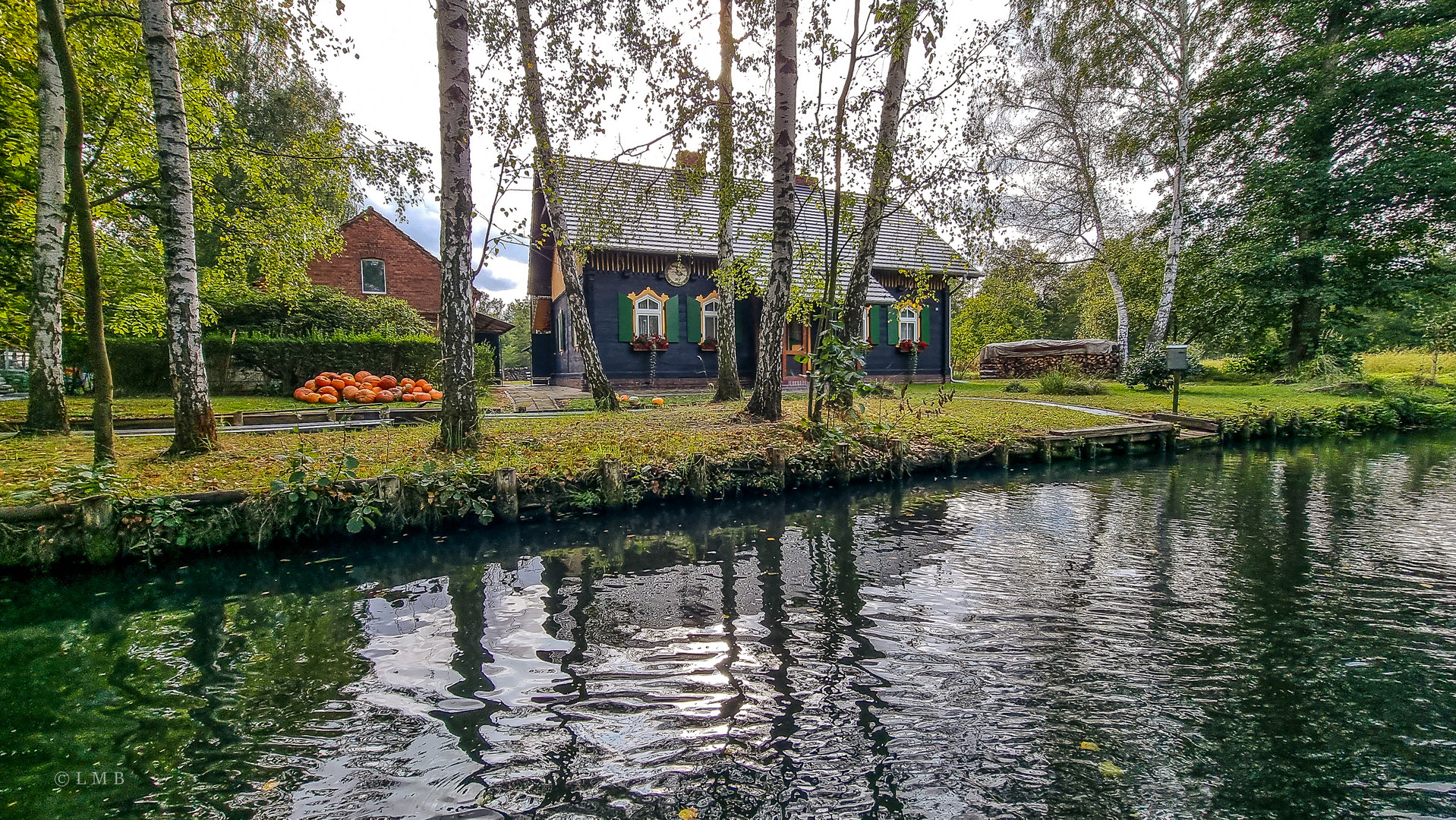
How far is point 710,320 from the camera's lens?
1783 centimetres

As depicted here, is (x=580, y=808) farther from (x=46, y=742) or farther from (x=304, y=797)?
(x=46, y=742)

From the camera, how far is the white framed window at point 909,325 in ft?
65.2

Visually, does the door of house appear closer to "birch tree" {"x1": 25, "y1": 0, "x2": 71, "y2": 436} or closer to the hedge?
the hedge

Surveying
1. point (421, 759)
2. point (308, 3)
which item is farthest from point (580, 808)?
point (308, 3)

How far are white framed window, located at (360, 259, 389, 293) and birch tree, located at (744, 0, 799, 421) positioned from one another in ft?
68.5

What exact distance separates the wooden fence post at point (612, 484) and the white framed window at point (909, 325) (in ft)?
48.5

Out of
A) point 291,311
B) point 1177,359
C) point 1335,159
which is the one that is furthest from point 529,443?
point 1335,159

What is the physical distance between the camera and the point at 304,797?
244 cm

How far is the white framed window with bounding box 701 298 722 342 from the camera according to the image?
1770 cm

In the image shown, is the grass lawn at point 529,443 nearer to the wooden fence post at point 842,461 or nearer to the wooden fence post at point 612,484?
the wooden fence post at point 612,484

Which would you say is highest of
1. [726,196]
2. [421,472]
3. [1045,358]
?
[726,196]

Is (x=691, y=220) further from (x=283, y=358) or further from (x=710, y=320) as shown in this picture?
(x=283, y=358)

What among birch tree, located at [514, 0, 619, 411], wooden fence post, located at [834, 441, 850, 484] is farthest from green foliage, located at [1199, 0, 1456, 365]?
birch tree, located at [514, 0, 619, 411]

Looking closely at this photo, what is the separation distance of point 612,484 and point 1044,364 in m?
20.9
